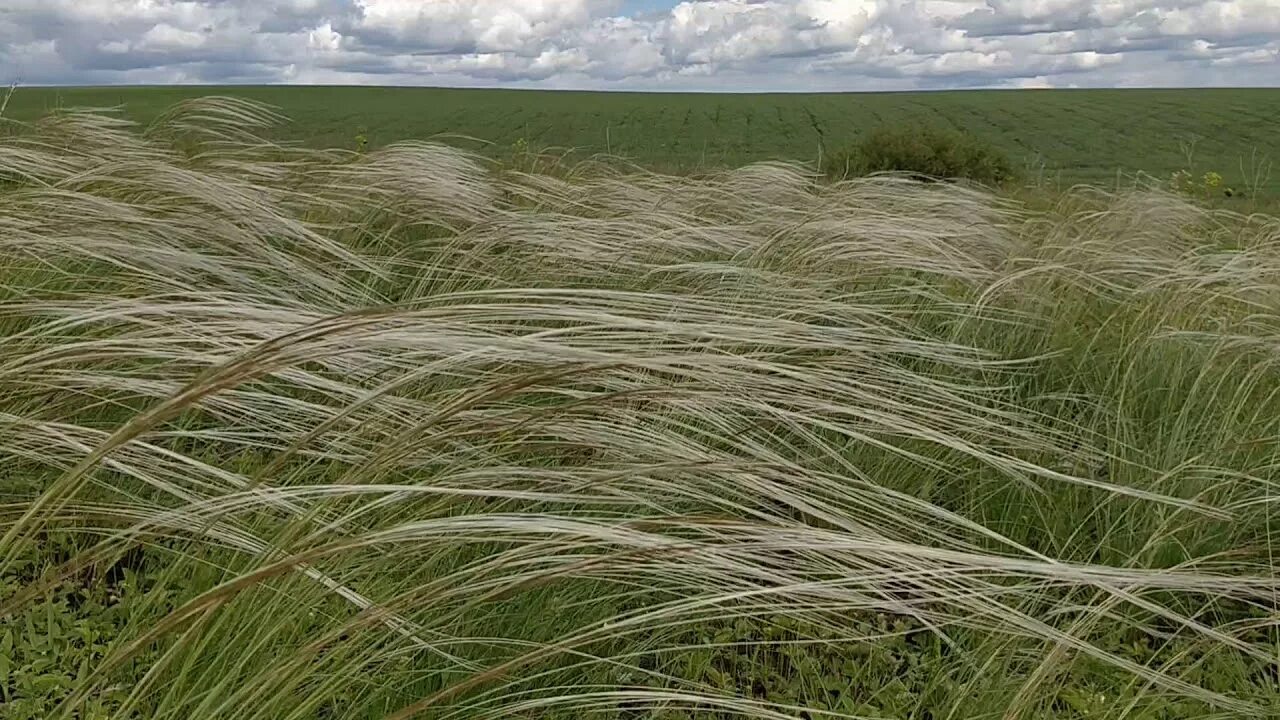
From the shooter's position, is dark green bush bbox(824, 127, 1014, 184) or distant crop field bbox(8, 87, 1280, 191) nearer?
dark green bush bbox(824, 127, 1014, 184)

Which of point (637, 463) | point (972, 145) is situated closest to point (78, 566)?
point (637, 463)

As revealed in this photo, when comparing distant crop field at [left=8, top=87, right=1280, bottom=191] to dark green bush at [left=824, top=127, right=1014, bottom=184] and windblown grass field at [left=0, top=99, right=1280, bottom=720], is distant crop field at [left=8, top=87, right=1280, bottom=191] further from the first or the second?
windblown grass field at [left=0, top=99, right=1280, bottom=720]

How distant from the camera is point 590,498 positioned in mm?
1082

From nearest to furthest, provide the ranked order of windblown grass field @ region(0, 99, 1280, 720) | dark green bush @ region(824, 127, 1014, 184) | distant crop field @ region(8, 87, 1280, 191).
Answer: windblown grass field @ region(0, 99, 1280, 720) → dark green bush @ region(824, 127, 1014, 184) → distant crop field @ region(8, 87, 1280, 191)

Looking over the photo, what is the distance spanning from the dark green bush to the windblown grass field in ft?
32.2

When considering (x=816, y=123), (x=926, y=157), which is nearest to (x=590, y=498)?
(x=926, y=157)

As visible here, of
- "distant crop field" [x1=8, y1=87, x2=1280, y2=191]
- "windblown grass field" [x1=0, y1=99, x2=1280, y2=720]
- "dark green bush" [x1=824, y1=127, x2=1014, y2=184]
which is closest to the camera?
"windblown grass field" [x1=0, y1=99, x2=1280, y2=720]

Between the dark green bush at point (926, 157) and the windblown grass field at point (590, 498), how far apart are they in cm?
980

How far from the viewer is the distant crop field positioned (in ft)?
91.1

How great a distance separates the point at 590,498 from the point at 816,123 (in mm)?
38510

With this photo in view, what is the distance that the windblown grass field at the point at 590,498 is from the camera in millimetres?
1010

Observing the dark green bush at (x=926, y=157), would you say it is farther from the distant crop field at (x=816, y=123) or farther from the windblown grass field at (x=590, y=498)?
the windblown grass field at (x=590, y=498)

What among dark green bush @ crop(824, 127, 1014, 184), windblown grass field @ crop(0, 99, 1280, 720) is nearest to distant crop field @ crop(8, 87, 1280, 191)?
dark green bush @ crop(824, 127, 1014, 184)

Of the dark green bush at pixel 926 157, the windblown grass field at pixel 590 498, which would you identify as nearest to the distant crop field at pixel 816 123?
the dark green bush at pixel 926 157
